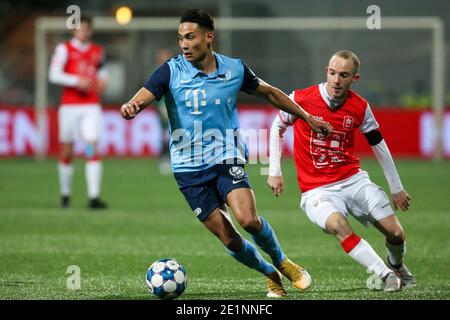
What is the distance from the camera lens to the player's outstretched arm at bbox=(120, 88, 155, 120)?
21.3ft

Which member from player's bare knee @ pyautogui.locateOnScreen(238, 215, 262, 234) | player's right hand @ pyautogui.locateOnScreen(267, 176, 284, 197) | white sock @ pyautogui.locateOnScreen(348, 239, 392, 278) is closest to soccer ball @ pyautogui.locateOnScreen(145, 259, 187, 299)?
player's bare knee @ pyautogui.locateOnScreen(238, 215, 262, 234)

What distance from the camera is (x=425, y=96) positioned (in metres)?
24.2

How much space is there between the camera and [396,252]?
25.1 ft

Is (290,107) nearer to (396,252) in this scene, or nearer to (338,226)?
(338,226)

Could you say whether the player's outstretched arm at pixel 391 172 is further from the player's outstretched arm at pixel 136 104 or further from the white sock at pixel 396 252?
the player's outstretched arm at pixel 136 104

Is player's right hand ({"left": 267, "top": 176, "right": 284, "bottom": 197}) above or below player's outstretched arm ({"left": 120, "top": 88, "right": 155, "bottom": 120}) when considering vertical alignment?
below

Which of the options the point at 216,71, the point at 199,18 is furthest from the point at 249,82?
the point at 199,18

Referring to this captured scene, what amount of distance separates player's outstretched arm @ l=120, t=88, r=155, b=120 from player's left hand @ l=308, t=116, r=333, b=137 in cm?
119

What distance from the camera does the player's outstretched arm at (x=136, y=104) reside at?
21.3ft

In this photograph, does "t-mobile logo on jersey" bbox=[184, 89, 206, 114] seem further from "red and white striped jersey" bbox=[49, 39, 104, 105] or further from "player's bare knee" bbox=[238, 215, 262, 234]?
"red and white striped jersey" bbox=[49, 39, 104, 105]

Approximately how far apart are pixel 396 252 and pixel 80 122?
24.4 feet

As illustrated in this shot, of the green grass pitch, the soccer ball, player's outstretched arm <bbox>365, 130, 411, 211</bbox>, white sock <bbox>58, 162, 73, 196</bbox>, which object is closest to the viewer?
the soccer ball

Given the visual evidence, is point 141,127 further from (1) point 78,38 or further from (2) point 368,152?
(1) point 78,38
